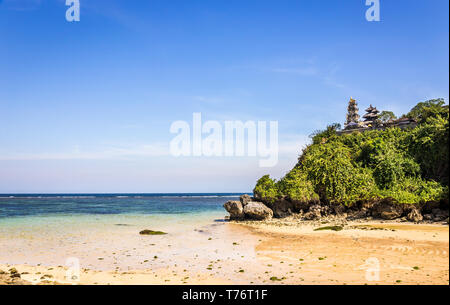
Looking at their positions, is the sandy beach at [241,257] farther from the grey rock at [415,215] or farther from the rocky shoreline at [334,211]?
the rocky shoreline at [334,211]

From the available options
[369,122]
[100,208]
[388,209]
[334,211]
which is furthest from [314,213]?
[100,208]

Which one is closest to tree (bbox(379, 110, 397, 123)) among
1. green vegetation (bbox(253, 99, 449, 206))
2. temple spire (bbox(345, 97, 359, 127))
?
temple spire (bbox(345, 97, 359, 127))

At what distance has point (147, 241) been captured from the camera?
20.5m

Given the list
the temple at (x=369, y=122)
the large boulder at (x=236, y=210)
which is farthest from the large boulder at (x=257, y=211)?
the temple at (x=369, y=122)

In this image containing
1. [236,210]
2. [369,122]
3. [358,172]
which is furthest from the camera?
[369,122]

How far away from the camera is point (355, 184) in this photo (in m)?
27.1

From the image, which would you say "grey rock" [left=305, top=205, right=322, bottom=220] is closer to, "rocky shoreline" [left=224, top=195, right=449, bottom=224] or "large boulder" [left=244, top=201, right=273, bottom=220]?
"rocky shoreline" [left=224, top=195, right=449, bottom=224]

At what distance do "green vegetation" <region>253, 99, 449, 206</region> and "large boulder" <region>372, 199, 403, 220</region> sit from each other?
0.51m

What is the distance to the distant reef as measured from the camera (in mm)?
22031

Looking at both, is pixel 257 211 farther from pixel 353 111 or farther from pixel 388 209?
pixel 353 111

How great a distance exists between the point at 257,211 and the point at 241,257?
16.4 m

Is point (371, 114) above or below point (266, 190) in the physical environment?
above

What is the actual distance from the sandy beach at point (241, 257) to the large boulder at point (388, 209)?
1920 mm
